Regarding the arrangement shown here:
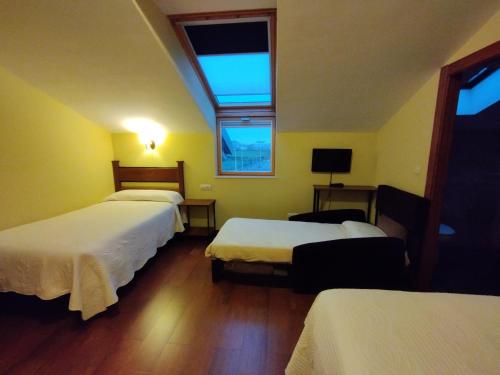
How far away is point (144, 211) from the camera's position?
260cm

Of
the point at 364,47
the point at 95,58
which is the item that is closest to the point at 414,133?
the point at 364,47

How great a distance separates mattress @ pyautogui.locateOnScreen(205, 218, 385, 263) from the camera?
6.49ft

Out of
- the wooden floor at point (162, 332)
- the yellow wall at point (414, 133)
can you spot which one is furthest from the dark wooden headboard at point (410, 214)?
the wooden floor at point (162, 332)

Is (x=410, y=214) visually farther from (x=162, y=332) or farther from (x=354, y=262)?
(x=162, y=332)

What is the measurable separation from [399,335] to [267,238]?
4.56 ft

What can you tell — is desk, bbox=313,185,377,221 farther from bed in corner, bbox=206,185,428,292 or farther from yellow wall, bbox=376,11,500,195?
bed in corner, bbox=206,185,428,292

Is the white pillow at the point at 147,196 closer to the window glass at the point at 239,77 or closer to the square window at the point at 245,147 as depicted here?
the square window at the point at 245,147

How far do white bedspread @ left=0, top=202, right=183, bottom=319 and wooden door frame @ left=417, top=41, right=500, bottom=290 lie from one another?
2.84 metres

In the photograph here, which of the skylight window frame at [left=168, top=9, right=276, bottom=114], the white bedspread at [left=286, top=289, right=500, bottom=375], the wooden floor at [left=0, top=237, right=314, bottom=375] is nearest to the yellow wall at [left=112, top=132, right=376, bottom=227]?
the skylight window frame at [left=168, top=9, right=276, bottom=114]

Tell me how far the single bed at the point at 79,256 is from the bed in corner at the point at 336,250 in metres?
0.78

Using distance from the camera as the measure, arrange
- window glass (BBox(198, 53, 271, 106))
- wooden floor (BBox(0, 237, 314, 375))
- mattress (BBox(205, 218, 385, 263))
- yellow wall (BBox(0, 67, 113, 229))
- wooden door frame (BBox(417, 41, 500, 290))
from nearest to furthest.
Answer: wooden floor (BBox(0, 237, 314, 375)) < wooden door frame (BBox(417, 41, 500, 290)) < mattress (BBox(205, 218, 385, 263)) < yellow wall (BBox(0, 67, 113, 229)) < window glass (BBox(198, 53, 271, 106))

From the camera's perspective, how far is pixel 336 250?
1.80 m

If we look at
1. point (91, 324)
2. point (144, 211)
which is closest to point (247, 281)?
point (91, 324)

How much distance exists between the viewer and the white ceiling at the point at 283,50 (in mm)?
1493
